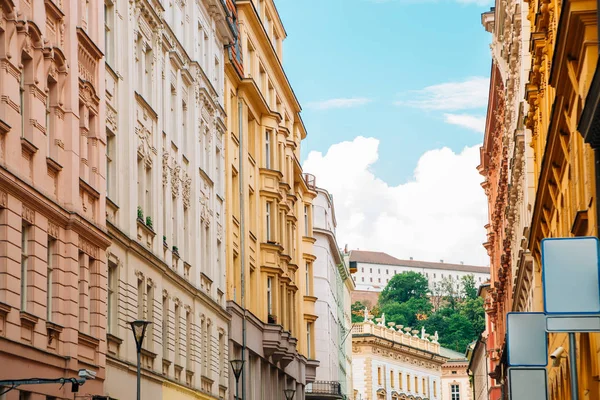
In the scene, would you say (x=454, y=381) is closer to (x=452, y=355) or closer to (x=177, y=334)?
(x=452, y=355)

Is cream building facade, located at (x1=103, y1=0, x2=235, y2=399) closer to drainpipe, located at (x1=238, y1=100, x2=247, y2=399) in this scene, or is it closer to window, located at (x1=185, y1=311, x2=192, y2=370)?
window, located at (x1=185, y1=311, x2=192, y2=370)

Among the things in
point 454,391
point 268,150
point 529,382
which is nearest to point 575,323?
point 529,382

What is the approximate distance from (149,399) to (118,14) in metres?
9.54

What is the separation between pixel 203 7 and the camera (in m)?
41.7

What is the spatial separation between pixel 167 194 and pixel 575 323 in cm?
2707

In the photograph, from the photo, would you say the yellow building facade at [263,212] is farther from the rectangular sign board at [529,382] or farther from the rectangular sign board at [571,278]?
the rectangular sign board at [571,278]

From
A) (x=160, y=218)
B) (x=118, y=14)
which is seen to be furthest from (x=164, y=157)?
(x=118, y=14)

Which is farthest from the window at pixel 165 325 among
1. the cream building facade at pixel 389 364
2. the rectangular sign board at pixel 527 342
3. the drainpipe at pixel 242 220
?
the cream building facade at pixel 389 364

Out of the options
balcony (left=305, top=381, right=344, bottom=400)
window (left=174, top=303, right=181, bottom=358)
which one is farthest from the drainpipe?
balcony (left=305, top=381, right=344, bottom=400)

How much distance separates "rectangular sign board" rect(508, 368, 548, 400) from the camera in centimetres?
988

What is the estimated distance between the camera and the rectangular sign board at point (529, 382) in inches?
389

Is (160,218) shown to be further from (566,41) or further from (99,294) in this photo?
(566,41)

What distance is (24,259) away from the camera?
21.2 meters

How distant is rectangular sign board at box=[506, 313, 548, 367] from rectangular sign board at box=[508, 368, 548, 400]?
0.22 metres
